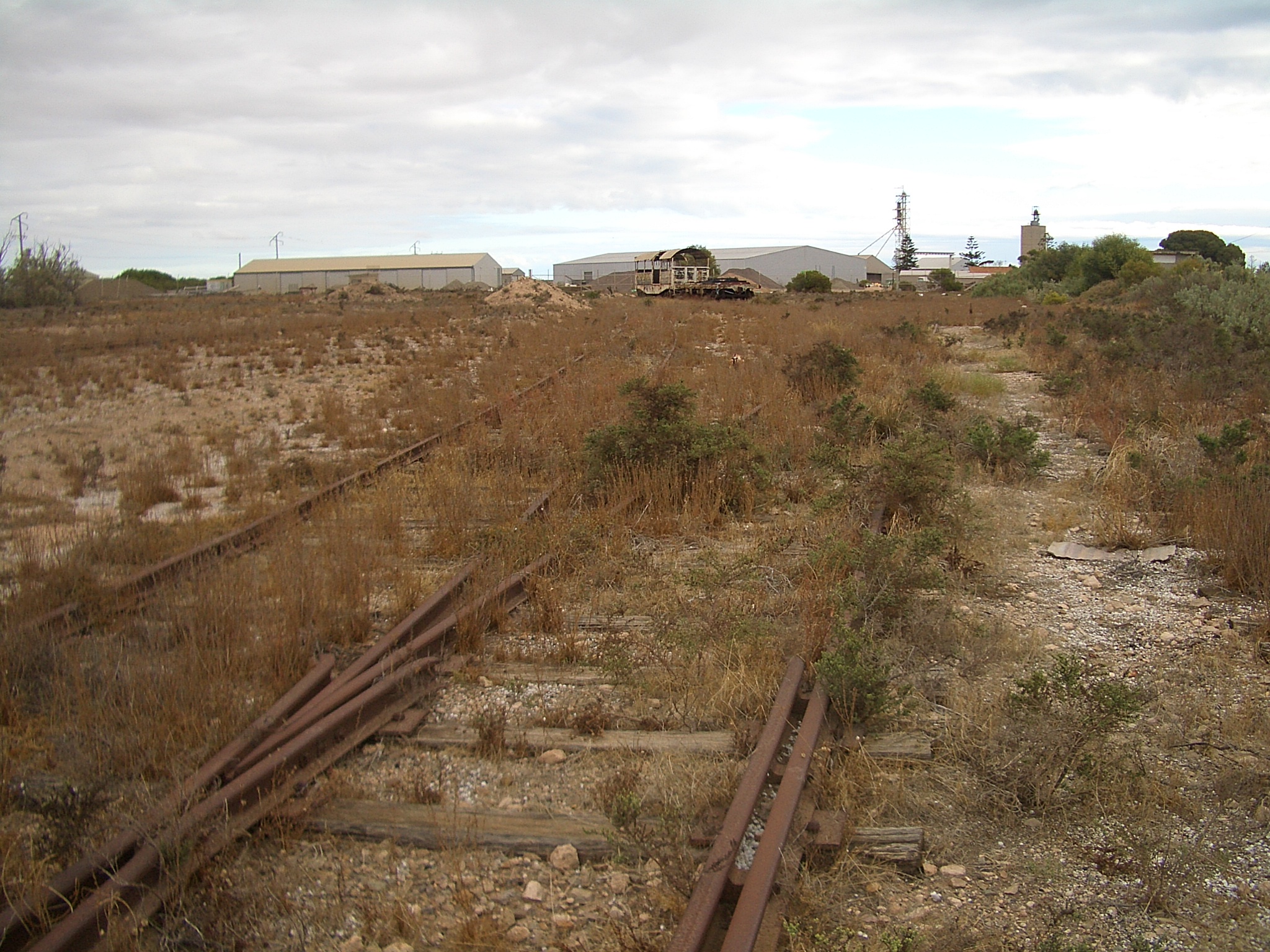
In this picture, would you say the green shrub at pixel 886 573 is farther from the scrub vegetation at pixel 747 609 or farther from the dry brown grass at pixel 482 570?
the dry brown grass at pixel 482 570

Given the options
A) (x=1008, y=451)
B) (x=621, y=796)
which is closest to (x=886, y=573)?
(x=621, y=796)

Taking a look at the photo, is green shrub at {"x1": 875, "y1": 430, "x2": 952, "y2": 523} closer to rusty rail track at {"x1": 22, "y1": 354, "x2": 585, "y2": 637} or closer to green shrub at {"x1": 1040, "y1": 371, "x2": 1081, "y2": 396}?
rusty rail track at {"x1": 22, "y1": 354, "x2": 585, "y2": 637}

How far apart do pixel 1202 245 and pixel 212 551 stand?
108 metres

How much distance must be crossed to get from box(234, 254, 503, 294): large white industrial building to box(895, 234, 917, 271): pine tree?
63.2m

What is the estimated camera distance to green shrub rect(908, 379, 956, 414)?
11.6 metres

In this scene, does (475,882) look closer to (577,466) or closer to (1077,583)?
(1077,583)

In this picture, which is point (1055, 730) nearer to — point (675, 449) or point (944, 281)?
point (675, 449)

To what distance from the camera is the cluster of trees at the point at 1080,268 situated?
180 ft

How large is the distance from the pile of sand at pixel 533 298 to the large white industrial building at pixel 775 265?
2175 inches

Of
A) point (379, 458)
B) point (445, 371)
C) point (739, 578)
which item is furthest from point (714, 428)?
point (445, 371)

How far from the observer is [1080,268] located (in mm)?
64438

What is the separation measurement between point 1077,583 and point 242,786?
552 centimetres

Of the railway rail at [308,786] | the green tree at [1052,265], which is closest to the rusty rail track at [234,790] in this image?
the railway rail at [308,786]

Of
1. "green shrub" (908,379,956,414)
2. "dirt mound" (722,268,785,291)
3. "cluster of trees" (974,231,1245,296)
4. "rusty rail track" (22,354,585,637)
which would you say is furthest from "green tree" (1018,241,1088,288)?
"rusty rail track" (22,354,585,637)
